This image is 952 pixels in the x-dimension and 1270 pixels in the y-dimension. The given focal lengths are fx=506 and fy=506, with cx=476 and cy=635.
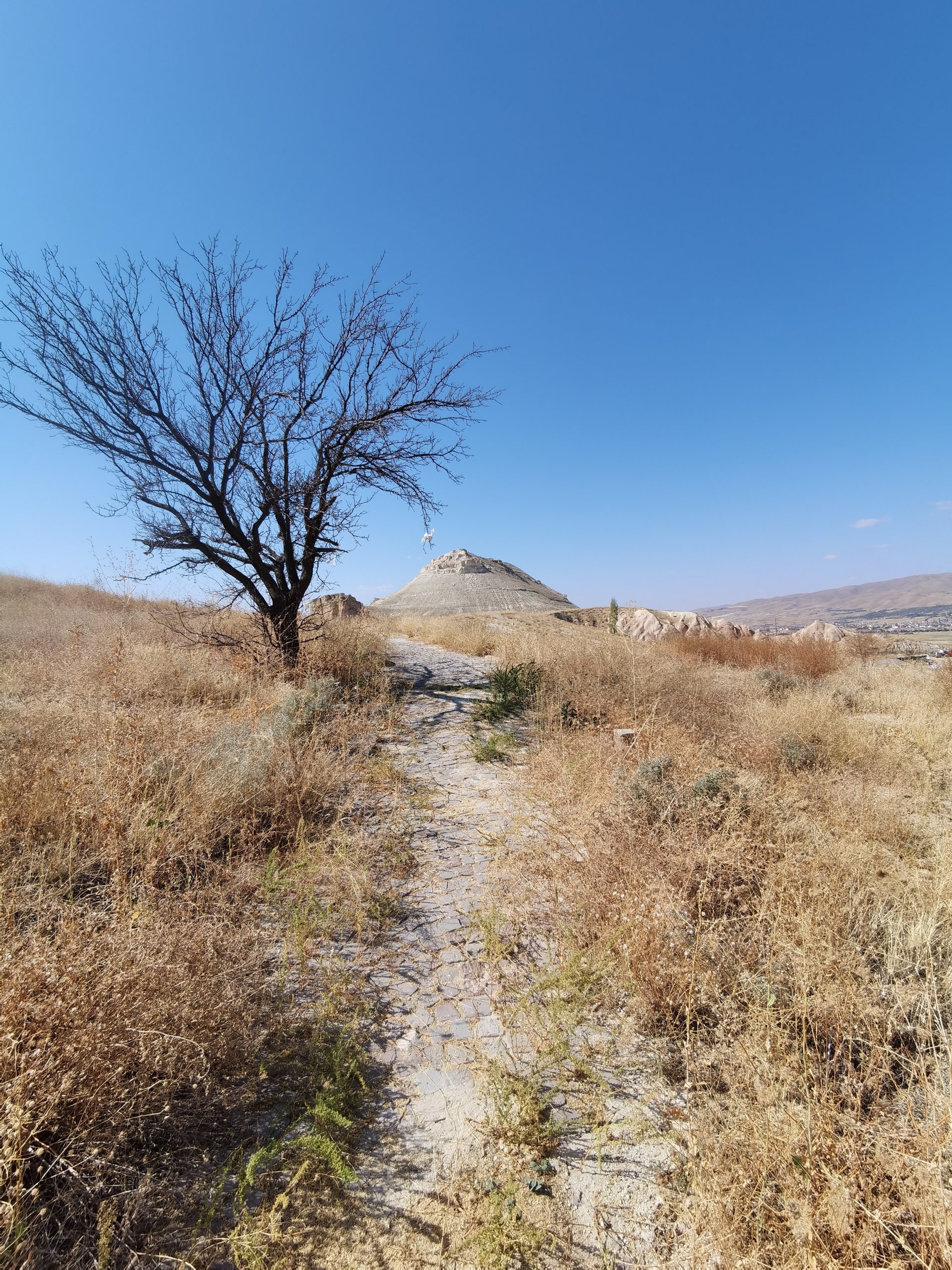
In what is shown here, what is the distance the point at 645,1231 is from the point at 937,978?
1694 mm

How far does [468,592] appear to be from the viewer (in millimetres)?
29781

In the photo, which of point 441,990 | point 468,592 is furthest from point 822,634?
point 468,592

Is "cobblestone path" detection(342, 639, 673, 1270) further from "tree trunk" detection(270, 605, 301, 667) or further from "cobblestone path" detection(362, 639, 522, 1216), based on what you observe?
"tree trunk" detection(270, 605, 301, 667)

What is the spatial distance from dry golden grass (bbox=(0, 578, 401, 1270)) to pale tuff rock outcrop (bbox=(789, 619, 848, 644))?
12286mm

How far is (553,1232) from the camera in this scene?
1.34 meters

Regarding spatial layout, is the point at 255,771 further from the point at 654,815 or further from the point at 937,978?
the point at 937,978

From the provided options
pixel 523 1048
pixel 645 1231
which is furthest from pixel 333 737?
pixel 645 1231

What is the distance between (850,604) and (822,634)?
10627 centimetres

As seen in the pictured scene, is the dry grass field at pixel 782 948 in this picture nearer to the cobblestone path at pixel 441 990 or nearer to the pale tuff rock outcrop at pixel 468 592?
the cobblestone path at pixel 441 990

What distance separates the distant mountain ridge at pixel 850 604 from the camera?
6378 centimetres

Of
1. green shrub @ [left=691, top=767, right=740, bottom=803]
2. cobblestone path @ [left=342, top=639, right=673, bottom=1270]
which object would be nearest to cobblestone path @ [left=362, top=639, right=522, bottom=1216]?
cobblestone path @ [left=342, top=639, right=673, bottom=1270]

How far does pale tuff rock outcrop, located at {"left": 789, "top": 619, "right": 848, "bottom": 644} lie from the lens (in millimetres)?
12961

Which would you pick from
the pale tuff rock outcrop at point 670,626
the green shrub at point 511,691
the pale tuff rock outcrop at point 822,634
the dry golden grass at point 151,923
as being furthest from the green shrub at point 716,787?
the pale tuff rock outcrop at point 670,626

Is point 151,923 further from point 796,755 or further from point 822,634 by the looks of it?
point 822,634
